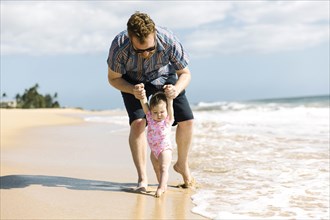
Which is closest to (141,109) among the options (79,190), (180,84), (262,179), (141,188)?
(180,84)

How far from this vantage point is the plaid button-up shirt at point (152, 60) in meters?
3.93

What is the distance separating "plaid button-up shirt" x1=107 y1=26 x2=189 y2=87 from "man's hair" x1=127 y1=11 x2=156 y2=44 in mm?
245

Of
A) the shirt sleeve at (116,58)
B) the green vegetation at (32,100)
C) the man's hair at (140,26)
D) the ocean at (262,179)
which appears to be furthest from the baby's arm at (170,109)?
the green vegetation at (32,100)

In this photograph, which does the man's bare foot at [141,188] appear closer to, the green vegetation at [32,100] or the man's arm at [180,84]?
the man's arm at [180,84]

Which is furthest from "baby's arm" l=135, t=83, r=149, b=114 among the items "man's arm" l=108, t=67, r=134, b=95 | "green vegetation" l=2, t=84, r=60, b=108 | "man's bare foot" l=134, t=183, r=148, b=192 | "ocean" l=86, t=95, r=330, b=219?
"green vegetation" l=2, t=84, r=60, b=108

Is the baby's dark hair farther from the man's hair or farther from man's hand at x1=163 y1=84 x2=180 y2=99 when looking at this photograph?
the man's hair

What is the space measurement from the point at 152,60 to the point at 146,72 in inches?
7.3

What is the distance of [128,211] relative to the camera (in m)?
3.62

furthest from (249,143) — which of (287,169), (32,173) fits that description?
(32,173)

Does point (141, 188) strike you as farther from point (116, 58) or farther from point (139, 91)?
point (116, 58)

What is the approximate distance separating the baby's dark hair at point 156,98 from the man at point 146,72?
11 centimetres

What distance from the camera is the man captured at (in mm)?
3703

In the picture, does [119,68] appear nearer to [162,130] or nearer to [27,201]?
[162,130]

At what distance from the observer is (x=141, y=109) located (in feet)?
14.3
